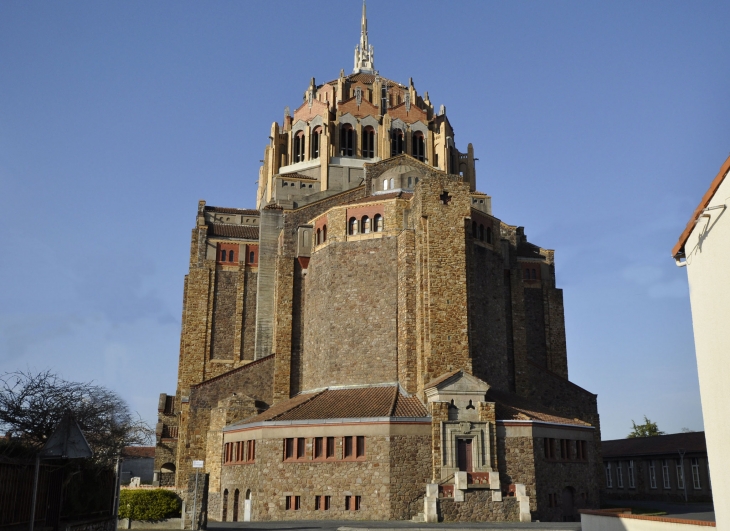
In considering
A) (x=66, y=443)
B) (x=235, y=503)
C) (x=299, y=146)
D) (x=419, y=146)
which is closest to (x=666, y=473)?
(x=235, y=503)

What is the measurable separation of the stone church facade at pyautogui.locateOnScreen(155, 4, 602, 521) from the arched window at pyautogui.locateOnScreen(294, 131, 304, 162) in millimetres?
1565

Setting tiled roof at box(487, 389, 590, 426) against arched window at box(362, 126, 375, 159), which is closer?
tiled roof at box(487, 389, 590, 426)

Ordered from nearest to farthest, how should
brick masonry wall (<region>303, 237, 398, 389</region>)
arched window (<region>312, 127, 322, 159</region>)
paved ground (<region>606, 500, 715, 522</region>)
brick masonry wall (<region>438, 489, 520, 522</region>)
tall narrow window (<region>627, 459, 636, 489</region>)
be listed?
paved ground (<region>606, 500, 715, 522</region>)
brick masonry wall (<region>438, 489, 520, 522</region>)
brick masonry wall (<region>303, 237, 398, 389</region>)
tall narrow window (<region>627, 459, 636, 489</region>)
arched window (<region>312, 127, 322, 159</region>)

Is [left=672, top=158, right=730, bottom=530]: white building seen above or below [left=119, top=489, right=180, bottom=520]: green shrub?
above

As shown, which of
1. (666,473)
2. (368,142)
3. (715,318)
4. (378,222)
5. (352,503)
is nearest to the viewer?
(715,318)

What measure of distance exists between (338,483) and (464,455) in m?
5.59

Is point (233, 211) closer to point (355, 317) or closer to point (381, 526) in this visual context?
point (355, 317)

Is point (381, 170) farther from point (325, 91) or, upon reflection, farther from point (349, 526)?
point (349, 526)

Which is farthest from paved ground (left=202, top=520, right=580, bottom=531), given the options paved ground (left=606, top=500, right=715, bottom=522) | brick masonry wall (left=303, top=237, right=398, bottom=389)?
brick masonry wall (left=303, top=237, right=398, bottom=389)

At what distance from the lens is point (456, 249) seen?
36438 millimetres

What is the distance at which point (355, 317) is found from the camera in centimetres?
3850

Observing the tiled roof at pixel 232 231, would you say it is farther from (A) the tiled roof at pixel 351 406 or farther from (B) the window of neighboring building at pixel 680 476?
(B) the window of neighboring building at pixel 680 476

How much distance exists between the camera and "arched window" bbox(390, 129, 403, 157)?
56278mm

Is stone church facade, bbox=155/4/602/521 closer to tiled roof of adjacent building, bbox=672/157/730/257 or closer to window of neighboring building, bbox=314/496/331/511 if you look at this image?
window of neighboring building, bbox=314/496/331/511
